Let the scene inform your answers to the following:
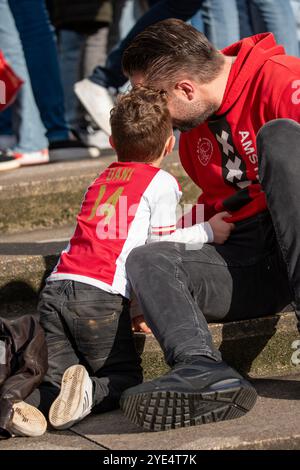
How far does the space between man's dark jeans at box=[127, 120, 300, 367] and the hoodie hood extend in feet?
1.18

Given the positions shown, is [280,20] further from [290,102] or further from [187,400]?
[187,400]

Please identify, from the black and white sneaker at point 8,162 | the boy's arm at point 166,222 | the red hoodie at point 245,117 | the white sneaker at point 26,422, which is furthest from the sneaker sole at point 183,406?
the black and white sneaker at point 8,162

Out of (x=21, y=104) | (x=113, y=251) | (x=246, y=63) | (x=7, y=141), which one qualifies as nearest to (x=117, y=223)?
(x=113, y=251)

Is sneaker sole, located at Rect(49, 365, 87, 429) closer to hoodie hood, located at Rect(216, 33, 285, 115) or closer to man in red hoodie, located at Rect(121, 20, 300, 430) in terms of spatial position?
man in red hoodie, located at Rect(121, 20, 300, 430)

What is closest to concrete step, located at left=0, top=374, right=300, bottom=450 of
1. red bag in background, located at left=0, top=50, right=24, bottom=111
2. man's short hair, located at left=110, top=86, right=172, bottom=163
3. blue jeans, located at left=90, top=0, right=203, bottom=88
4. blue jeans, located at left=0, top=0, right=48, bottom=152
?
man's short hair, located at left=110, top=86, right=172, bottom=163

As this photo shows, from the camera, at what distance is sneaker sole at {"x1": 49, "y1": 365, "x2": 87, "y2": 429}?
9.77ft

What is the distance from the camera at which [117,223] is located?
330 centimetres

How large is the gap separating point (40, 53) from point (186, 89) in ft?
5.96

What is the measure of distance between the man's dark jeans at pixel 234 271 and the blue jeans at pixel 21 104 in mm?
1965

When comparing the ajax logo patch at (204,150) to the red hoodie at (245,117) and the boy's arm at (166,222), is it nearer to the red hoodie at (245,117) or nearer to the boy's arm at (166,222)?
the red hoodie at (245,117)

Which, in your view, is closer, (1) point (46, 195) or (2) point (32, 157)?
(1) point (46, 195)

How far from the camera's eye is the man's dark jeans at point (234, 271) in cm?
300

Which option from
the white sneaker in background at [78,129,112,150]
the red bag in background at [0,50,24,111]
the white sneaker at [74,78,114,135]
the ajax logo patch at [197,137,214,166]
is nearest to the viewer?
the ajax logo patch at [197,137,214,166]

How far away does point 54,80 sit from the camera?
5.04m
